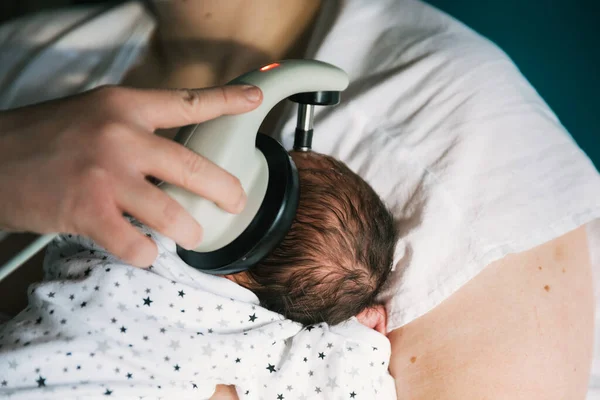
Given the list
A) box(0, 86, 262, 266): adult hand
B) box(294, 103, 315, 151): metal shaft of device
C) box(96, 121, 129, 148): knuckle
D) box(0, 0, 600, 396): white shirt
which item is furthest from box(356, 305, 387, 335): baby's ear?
box(96, 121, 129, 148): knuckle

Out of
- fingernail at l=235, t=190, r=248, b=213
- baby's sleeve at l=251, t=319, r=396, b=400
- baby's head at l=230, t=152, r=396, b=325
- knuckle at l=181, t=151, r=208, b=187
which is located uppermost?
knuckle at l=181, t=151, r=208, b=187

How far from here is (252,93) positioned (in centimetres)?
56

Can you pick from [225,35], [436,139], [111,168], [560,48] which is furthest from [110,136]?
[560,48]

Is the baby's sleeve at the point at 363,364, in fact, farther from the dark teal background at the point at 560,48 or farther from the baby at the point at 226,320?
the dark teal background at the point at 560,48

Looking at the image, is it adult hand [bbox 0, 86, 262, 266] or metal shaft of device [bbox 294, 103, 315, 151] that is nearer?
adult hand [bbox 0, 86, 262, 266]

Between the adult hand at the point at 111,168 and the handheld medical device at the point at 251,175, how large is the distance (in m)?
0.02

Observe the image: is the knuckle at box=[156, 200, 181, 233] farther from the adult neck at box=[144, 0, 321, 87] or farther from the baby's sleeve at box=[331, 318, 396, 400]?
the adult neck at box=[144, 0, 321, 87]

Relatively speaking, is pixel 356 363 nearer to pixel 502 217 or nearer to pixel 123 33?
pixel 502 217

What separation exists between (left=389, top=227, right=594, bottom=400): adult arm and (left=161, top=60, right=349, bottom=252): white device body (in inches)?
16.1

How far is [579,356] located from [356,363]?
1.23 feet

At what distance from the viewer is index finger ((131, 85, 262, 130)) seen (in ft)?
1.71

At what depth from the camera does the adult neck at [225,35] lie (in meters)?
1.11

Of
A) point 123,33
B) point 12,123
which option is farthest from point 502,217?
point 123,33

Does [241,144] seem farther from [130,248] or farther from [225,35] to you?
[225,35]
